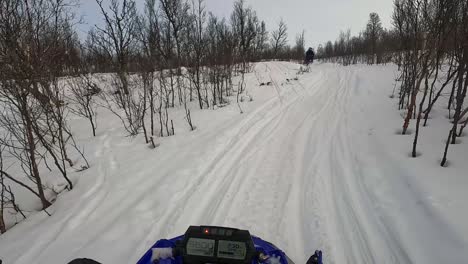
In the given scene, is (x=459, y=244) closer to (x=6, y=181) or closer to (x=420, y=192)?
(x=420, y=192)

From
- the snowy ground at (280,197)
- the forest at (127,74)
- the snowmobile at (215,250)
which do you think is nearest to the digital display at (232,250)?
the snowmobile at (215,250)

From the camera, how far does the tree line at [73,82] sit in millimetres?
3793

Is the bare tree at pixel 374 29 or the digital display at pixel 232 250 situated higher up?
the bare tree at pixel 374 29

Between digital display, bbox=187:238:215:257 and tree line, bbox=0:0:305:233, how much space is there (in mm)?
3170

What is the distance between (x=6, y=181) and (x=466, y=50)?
8100 millimetres

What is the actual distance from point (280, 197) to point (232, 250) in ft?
6.02

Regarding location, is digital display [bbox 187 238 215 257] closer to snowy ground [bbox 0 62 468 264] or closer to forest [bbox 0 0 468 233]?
snowy ground [bbox 0 62 468 264]

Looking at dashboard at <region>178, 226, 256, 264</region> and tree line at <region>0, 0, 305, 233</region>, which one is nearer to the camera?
dashboard at <region>178, 226, 256, 264</region>

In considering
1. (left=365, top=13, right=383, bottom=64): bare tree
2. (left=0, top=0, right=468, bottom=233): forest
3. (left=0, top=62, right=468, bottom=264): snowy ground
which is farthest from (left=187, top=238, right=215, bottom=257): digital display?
(left=365, top=13, right=383, bottom=64): bare tree

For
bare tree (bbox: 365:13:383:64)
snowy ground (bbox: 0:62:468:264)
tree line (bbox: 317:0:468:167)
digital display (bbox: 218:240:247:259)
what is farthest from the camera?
bare tree (bbox: 365:13:383:64)

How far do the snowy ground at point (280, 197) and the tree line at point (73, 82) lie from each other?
841mm

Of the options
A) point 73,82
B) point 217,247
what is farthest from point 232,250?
point 73,82

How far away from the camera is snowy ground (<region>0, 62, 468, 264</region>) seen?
264 centimetres

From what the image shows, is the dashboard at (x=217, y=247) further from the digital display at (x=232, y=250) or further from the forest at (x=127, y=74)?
the forest at (x=127, y=74)
